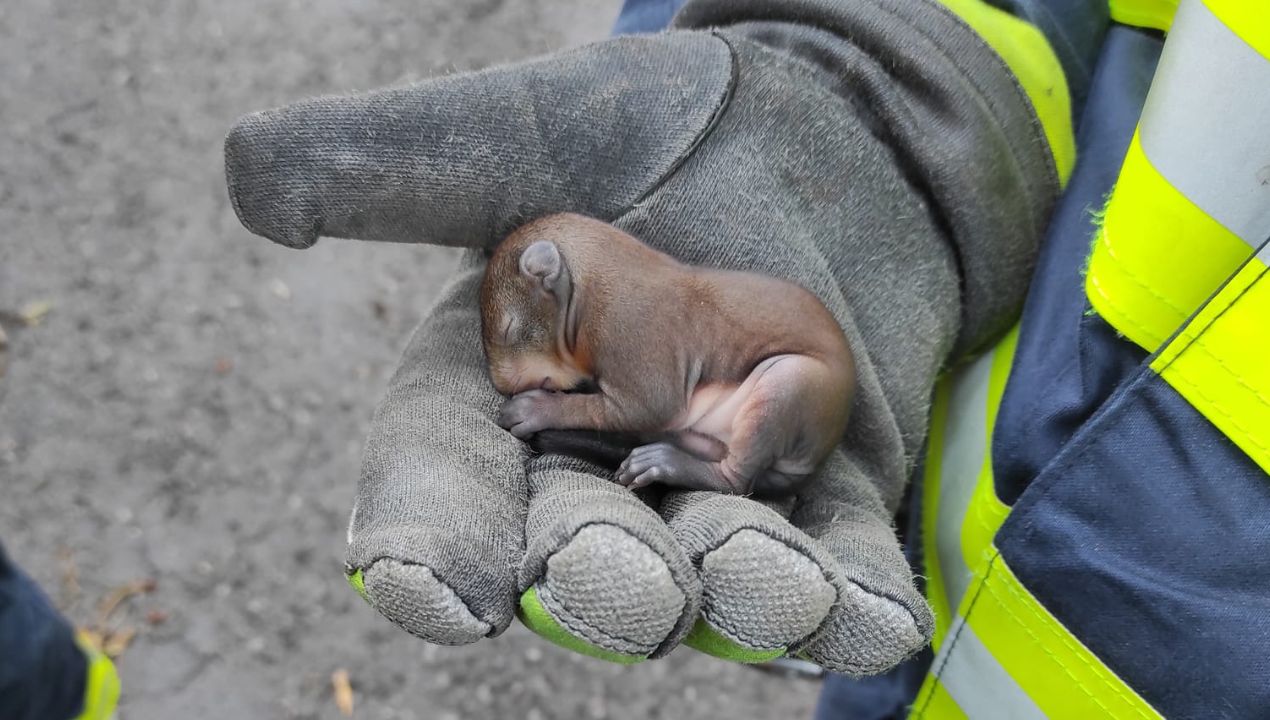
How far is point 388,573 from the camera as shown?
1297 millimetres

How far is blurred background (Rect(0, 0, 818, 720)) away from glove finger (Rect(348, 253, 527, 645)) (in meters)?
1.54

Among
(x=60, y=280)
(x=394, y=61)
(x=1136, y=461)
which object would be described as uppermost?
(x=1136, y=461)

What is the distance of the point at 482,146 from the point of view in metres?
1.69

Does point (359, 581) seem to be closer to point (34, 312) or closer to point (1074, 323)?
point (1074, 323)

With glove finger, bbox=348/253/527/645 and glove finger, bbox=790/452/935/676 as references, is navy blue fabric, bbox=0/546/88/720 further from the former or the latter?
glove finger, bbox=790/452/935/676

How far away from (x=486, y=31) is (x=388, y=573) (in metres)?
3.52

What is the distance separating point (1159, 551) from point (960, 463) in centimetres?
61

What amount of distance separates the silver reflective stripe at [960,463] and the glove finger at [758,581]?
54 cm

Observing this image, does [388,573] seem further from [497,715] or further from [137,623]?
[137,623]

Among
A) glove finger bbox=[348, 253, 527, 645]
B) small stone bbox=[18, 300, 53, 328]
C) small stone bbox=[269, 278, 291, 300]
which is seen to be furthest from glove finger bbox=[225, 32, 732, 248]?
small stone bbox=[18, 300, 53, 328]

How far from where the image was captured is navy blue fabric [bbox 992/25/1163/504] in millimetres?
1590

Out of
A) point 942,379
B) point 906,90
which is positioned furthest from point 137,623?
point 906,90

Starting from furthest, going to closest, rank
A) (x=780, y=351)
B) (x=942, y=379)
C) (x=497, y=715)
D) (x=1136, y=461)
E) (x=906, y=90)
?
(x=497, y=715)
(x=942, y=379)
(x=906, y=90)
(x=780, y=351)
(x=1136, y=461)

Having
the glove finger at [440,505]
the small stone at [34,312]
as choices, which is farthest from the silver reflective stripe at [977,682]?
the small stone at [34,312]
